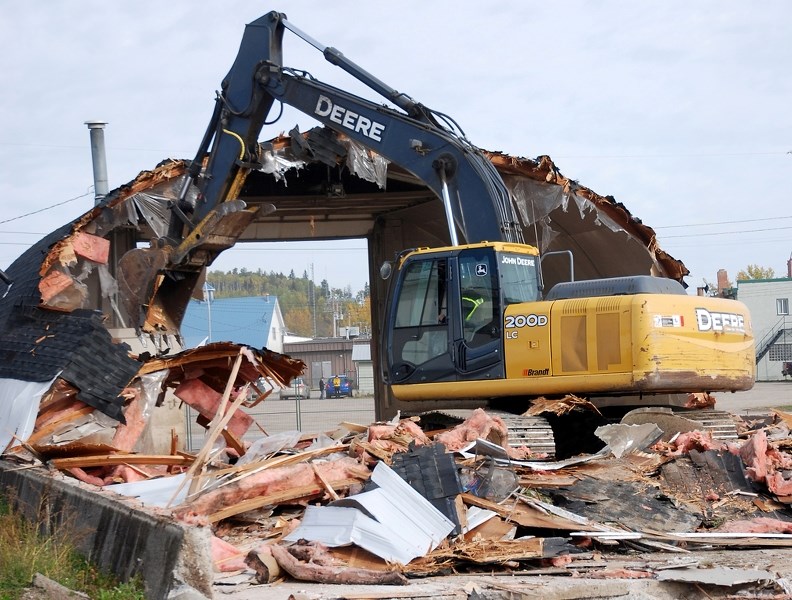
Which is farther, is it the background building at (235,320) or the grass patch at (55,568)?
the background building at (235,320)

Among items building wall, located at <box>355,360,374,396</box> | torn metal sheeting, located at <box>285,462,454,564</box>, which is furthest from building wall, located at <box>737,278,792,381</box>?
torn metal sheeting, located at <box>285,462,454,564</box>

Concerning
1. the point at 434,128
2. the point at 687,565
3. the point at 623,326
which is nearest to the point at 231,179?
the point at 434,128

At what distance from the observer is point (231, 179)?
50.5ft

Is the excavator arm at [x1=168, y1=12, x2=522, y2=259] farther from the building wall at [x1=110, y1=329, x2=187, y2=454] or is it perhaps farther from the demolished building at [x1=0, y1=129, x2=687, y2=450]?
the building wall at [x1=110, y1=329, x2=187, y2=454]

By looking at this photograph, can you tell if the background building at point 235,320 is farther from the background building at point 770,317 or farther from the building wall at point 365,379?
the background building at point 770,317

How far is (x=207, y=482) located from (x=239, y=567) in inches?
64.7

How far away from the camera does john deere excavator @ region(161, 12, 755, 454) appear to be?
1142cm

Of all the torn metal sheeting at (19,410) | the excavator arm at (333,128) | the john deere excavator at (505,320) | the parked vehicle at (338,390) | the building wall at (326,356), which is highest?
the excavator arm at (333,128)

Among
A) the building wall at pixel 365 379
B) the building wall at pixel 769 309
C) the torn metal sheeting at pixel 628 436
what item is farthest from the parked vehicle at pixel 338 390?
the torn metal sheeting at pixel 628 436

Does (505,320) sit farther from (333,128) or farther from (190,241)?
(190,241)

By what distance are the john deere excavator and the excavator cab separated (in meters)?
0.01

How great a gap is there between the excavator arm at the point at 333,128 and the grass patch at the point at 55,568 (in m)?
6.29

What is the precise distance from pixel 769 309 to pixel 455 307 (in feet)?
180

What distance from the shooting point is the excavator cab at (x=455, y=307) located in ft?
39.0
